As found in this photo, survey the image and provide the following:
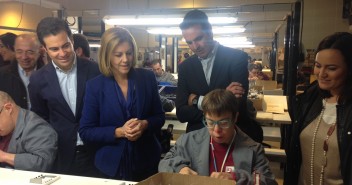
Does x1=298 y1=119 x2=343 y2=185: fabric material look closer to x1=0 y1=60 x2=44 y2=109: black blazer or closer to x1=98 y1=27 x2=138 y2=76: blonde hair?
x1=98 y1=27 x2=138 y2=76: blonde hair

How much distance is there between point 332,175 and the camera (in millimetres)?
1539

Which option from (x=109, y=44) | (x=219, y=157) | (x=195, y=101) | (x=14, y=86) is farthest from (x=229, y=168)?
(x=14, y=86)

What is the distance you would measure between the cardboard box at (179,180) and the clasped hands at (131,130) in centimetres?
49

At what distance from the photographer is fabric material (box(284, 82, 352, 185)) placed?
1.46 m

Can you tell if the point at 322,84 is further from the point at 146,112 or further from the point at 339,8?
the point at 339,8

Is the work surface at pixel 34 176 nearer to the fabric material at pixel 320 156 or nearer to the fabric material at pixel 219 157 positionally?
the fabric material at pixel 219 157

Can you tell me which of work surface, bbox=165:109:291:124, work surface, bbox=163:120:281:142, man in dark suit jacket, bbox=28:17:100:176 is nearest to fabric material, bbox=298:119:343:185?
man in dark suit jacket, bbox=28:17:100:176

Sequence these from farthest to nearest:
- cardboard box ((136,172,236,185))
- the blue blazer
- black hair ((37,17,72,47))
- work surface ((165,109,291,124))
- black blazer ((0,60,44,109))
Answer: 1. work surface ((165,109,291,124))
2. black blazer ((0,60,44,109))
3. black hair ((37,17,72,47))
4. the blue blazer
5. cardboard box ((136,172,236,185))

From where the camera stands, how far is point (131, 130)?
1639 millimetres

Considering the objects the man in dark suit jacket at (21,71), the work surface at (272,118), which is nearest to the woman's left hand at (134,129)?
the man in dark suit jacket at (21,71)

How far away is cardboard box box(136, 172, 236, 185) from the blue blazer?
0.56 metres

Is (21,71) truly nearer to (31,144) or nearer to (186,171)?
(31,144)

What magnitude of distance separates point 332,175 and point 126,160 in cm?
105

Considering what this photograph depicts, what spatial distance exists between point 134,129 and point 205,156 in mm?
391
